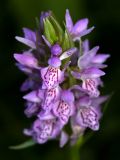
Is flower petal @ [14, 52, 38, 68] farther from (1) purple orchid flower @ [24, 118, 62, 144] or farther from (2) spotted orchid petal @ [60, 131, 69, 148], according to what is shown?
(2) spotted orchid petal @ [60, 131, 69, 148]

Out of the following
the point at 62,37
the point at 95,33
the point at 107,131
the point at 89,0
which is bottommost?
the point at 107,131

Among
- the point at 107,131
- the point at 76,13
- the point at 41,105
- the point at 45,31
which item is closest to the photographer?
the point at 45,31

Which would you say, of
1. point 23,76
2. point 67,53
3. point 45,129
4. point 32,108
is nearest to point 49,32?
point 67,53

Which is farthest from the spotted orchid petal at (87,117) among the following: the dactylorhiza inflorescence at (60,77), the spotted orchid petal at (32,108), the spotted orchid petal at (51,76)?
the spotted orchid petal at (51,76)

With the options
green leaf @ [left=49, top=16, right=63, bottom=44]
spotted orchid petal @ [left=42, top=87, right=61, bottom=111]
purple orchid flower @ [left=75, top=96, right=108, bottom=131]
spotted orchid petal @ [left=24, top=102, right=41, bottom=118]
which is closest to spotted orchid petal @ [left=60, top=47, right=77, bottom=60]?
green leaf @ [left=49, top=16, right=63, bottom=44]

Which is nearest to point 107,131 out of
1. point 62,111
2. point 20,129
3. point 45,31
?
point 20,129

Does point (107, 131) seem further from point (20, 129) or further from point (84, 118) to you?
point (84, 118)
